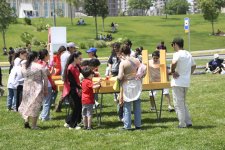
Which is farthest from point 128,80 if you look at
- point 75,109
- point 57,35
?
point 57,35

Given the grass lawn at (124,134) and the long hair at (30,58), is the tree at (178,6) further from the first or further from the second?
the long hair at (30,58)

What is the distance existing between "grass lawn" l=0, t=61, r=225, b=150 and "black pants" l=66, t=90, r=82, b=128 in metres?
0.25

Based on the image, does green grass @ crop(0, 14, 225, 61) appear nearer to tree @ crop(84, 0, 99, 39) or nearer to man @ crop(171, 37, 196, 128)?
tree @ crop(84, 0, 99, 39)

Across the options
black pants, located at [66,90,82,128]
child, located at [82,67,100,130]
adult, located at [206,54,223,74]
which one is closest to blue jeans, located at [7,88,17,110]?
black pants, located at [66,90,82,128]

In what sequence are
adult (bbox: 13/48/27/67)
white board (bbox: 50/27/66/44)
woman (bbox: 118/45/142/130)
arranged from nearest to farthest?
woman (bbox: 118/45/142/130) → adult (bbox: 13/48/27/67) → white board (bbox: 50/27/66/44)

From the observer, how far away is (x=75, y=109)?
10094mm

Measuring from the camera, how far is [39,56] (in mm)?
11094

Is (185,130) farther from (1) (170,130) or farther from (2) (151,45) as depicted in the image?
(2) (151,45)

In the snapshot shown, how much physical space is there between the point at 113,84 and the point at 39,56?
7.19 ft

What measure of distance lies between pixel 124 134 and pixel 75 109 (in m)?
1.48

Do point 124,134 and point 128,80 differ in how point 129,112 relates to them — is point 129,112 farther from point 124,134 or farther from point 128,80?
point 128,80

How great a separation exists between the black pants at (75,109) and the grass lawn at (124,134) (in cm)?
25

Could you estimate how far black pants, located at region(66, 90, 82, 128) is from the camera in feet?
32.8

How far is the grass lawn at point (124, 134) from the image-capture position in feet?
27.2
